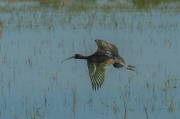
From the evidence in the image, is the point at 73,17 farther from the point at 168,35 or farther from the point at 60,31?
the point at 168,35

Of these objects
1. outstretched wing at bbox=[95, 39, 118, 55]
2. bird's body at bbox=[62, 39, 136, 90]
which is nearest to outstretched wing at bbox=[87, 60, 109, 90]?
bird's body at bbox=[62, 39, 136, 90]

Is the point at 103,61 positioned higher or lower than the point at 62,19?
lower

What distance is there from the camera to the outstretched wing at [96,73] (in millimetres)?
5735

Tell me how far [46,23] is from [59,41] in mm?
3183

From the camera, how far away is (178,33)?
10.5 metres

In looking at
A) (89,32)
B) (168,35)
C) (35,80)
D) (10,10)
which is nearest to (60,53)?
(35,80)

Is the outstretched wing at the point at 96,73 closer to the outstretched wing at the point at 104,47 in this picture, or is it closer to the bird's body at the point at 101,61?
the bird's body at the point at 101,61

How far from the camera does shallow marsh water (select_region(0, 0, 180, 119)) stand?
5.34 meters

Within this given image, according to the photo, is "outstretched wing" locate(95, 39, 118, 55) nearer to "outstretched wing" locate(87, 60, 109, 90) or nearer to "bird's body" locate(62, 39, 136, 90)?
"bird's body" locate(62, 39, 136, 90)

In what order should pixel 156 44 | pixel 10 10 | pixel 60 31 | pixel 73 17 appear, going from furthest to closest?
pixel 10 10, pixel 73 17, pixel 60 31, pixel 156 44

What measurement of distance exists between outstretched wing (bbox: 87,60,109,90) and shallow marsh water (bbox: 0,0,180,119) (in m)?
→ 0.20

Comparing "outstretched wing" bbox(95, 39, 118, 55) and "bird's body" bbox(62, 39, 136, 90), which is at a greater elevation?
"outstretched wing" bbox(95, 39, 118, 55)

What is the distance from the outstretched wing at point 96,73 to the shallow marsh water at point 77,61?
197mm

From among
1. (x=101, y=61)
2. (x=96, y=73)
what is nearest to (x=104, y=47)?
(x=101, y=61)
